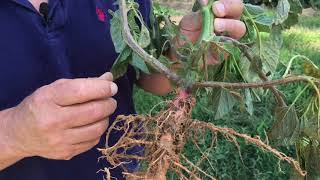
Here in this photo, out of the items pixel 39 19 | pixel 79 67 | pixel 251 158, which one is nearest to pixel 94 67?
pixel 79 67

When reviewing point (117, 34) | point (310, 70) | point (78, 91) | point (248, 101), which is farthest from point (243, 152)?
point (78, 91)

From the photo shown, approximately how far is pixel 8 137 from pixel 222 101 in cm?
43

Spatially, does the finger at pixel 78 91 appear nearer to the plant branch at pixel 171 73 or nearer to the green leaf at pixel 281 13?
the plant branch at pixel 171 73

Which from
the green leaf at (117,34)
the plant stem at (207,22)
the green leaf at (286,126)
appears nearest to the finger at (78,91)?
the green leaf at (117,34)

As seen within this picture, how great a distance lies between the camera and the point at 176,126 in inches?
40.8

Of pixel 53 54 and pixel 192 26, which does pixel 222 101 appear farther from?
pixel 53 54

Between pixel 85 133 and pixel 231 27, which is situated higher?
pixel 231 27

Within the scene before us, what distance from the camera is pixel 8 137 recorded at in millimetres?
1061

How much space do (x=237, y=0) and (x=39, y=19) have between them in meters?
0.44

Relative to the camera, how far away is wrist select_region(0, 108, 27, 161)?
3.45 ft

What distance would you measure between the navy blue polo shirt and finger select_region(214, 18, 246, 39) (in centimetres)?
33

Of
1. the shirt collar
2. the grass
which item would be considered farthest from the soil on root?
the grass

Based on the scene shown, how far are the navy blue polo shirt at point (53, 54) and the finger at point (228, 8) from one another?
A: 33 cm

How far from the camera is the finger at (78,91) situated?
37.5 inches
